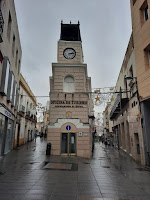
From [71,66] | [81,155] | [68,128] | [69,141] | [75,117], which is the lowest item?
[81,155]

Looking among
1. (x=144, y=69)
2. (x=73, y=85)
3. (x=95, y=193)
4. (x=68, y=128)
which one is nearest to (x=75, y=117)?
(x=68, y=128)

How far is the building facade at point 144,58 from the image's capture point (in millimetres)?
9984

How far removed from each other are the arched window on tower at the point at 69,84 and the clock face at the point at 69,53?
2.44 m

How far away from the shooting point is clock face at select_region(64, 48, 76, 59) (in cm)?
1628

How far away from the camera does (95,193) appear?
4934 mm

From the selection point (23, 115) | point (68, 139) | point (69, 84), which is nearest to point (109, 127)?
point (23, 115)

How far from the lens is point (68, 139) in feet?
45.5

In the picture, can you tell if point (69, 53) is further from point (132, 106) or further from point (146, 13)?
point (132, 106)

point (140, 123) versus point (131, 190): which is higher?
point (140, 123)

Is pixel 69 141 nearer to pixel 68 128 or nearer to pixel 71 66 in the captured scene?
pixel 68 128

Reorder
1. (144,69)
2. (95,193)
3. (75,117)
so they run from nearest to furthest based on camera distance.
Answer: (95,193) → (144,69) → (75,117)

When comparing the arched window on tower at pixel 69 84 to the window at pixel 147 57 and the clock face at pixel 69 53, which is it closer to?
Answer: the clock face at pixel 69 53

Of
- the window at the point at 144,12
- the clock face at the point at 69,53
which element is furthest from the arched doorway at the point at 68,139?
the window at the point at 144,12

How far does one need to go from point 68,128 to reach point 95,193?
358 inches
